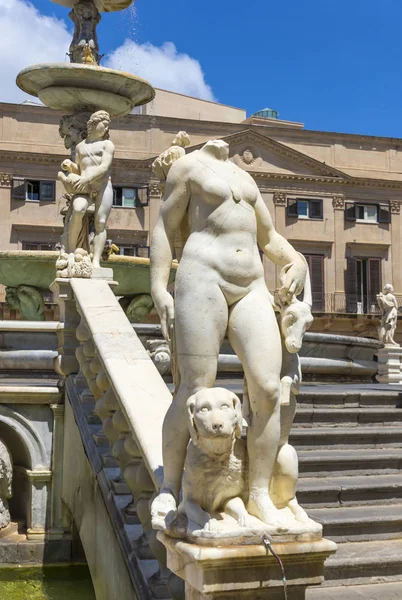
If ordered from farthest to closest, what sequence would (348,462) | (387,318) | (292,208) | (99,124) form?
(292,208)
(387,318)
(99,124)
(348,462)

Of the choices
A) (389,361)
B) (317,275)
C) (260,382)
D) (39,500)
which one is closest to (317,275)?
(317,275)

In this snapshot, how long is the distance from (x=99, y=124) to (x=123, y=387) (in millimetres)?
5138

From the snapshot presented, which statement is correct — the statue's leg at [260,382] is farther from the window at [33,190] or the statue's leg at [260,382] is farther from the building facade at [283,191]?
the window at [33,190]

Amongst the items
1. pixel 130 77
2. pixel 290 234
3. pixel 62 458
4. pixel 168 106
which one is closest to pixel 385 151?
pixel 290 234

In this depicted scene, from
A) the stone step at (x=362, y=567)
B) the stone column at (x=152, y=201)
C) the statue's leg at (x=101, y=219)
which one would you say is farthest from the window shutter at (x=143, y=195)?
the stone step at (x=362, y=567)

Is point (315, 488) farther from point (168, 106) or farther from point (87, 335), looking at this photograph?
point (168, 106)

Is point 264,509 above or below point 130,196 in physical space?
below

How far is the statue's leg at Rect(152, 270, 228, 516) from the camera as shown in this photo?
367cm

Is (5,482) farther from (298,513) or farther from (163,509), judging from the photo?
(298,513)

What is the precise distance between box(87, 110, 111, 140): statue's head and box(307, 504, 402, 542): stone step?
5.37 m

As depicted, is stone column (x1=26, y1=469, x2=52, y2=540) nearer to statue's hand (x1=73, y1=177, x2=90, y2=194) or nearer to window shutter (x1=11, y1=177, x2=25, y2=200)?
statue's hand (x1=73, y1=177, x2=90, y2=194)

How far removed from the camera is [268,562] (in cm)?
326

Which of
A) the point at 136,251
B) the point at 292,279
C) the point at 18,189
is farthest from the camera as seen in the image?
the point at 136,251

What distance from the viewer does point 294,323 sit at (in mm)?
3637
